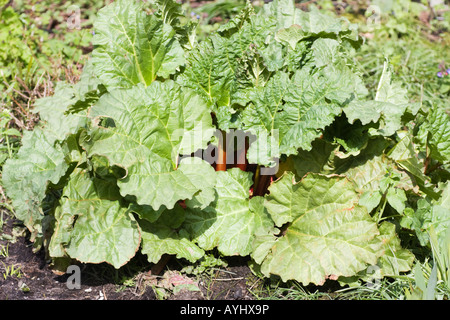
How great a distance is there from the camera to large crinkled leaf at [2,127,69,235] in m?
2.34

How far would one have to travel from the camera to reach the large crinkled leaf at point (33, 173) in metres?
2.34

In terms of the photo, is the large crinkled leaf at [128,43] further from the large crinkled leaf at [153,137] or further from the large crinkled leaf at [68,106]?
the large crinkled leaf at [153,137]

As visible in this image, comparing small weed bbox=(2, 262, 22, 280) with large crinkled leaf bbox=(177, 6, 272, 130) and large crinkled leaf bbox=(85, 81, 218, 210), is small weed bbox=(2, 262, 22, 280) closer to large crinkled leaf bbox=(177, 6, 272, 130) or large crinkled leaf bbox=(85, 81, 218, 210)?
large crinkled leaf bbox=(85, 81, 218, 210)

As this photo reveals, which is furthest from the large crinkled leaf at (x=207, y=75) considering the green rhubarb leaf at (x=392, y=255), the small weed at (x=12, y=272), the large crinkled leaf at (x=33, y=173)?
the small weed at (x=12, y=272)

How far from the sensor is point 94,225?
2271mm

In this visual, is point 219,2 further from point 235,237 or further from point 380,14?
point 235,237

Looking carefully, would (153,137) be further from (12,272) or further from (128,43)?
(12,272)

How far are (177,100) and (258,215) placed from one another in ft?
2.30

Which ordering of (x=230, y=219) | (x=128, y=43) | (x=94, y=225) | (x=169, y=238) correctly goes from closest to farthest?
(x=94, y=225), (x=169, y=238), (x=230, y=219), (x=128, y=43)

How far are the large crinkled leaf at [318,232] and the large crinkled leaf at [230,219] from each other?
0.39 ft

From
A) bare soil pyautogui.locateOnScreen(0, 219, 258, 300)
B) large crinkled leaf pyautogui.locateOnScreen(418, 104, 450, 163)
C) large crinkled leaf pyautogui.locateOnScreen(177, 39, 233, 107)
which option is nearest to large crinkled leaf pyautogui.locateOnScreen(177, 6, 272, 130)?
large crinkled leaf pyautogui.locateOnScreen(177, 39, 233, 107)

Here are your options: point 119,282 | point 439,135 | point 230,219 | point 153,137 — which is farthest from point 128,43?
point 439,135

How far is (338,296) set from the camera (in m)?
2.33

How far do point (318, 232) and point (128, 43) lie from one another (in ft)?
4.48
